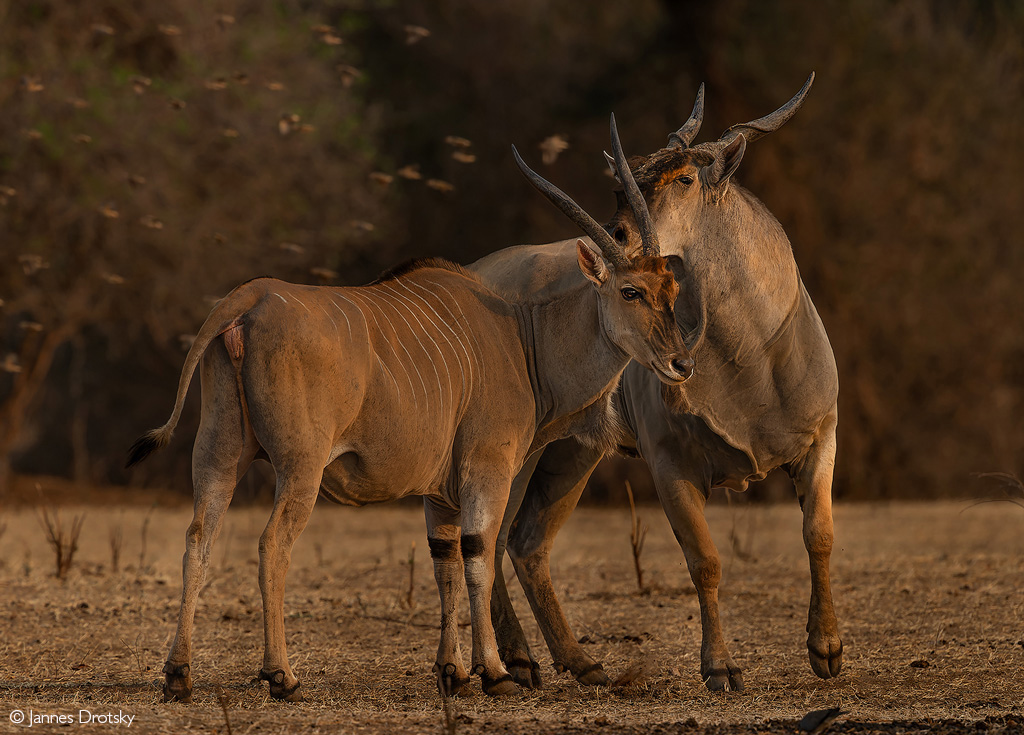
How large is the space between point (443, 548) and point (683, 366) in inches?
49.9

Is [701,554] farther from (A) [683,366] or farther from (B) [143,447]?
(B) [143,447]

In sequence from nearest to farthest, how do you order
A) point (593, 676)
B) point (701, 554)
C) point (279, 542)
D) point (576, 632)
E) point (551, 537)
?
point (279, 542) → point (593, 676) → point (701, 554) → point (551, 537) → point (576, 632)

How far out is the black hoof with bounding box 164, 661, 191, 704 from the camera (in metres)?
5.11

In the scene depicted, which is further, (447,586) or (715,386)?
(715,386)

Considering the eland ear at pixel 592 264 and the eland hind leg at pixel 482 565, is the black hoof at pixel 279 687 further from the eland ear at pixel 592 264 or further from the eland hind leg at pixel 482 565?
the eland ear at pixel 592 264

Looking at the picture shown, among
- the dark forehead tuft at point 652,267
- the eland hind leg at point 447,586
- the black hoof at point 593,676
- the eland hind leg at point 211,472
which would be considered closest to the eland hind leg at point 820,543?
the black hoof at point 593,676

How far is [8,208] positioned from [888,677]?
10244mm

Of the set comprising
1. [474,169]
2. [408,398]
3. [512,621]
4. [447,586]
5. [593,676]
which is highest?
[474,169]

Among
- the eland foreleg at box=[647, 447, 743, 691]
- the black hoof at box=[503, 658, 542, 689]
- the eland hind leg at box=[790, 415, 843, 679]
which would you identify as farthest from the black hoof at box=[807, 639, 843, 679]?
the black hoof at box=[503, 658, 542, 689]

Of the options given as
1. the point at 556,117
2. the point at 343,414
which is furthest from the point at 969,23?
the point at 343,414

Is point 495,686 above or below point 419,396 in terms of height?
below

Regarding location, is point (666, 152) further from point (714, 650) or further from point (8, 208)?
point (8, 208)

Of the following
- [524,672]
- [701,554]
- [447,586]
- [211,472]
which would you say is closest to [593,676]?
[524,672]

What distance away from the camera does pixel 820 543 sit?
6.32 m
